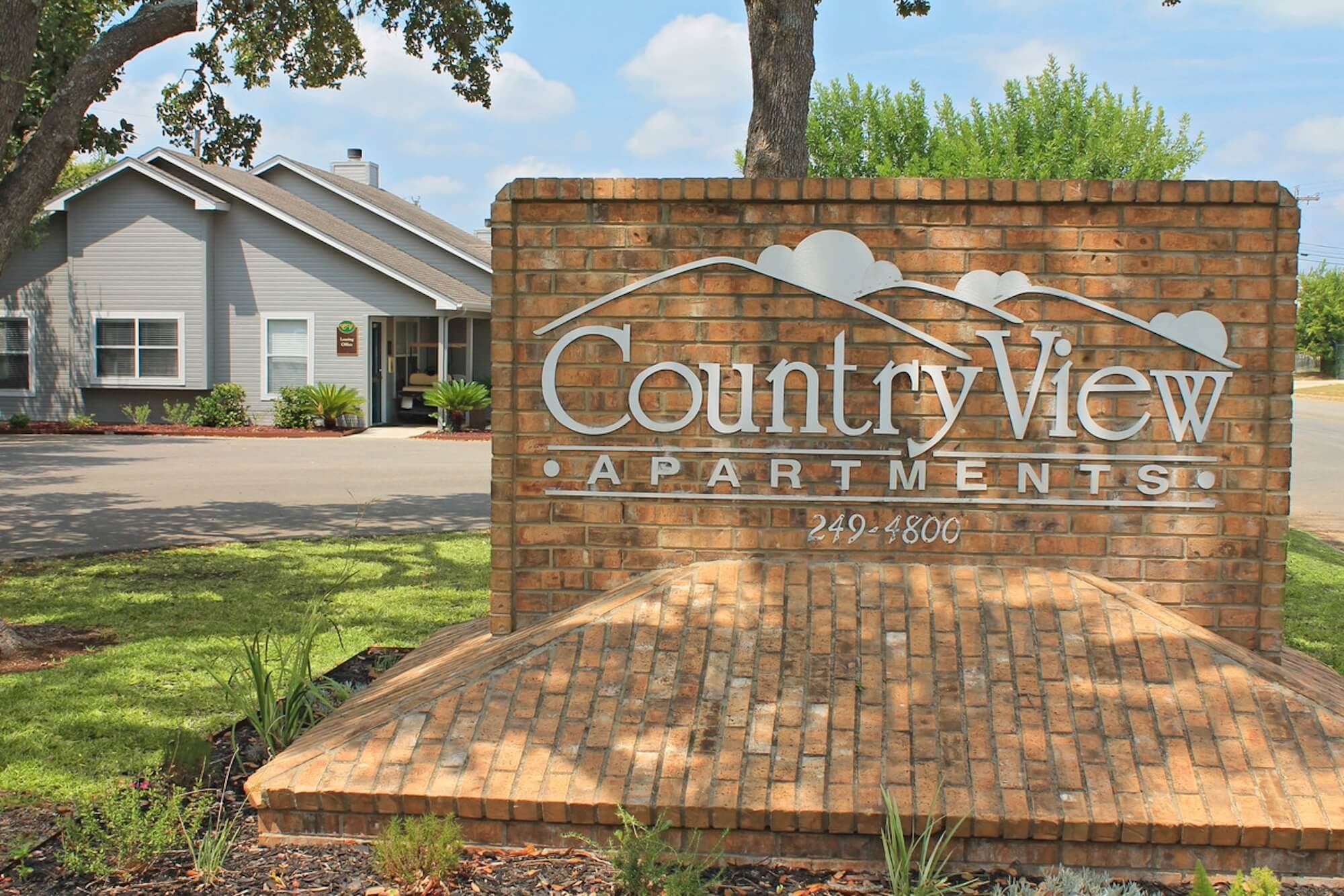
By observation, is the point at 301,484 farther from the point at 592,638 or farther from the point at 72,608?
the point at 592,638

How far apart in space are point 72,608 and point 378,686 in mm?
3803

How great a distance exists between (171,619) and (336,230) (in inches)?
796

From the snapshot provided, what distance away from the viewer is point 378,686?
5.55 m

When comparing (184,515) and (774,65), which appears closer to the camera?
(774,65)

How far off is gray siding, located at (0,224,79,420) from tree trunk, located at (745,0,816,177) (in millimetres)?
20410

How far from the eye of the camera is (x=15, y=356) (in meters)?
26.4

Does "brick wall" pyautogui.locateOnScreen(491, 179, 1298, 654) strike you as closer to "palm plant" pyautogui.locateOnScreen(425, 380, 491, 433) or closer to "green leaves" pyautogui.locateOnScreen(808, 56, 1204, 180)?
"palm plant" pyautogui.locateOnScreen(425, 380, 491, 433)

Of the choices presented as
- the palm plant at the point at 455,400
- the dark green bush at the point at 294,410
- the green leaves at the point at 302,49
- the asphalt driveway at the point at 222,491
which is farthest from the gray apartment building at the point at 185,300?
the green leaves at the point at 302,49

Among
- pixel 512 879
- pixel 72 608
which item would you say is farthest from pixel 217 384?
pixel 512 879

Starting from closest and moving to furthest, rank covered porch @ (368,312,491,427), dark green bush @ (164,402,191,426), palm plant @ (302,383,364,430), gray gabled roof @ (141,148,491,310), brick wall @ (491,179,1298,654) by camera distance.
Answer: brick wall @ (491,179,1298,654) → palm plant @ (302,383,364,430) → gray gabled roof @ (141,148,491,310) → dark green bush @ (164,402,191,426) → covered porch @ (368,312,491,427)

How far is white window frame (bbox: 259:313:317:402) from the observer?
2567cm

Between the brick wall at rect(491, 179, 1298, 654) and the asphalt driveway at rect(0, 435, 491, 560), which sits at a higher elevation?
the brick wall at rect(491, 179, 1298, 654)

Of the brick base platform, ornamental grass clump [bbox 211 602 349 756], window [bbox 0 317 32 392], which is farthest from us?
window [bbox 0 317 32 392]

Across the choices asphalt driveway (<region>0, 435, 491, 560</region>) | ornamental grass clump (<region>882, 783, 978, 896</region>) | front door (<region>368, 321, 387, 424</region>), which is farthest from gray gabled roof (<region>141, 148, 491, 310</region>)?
ornamental grass clump (<region>882, 783, 978, 896</region>)
